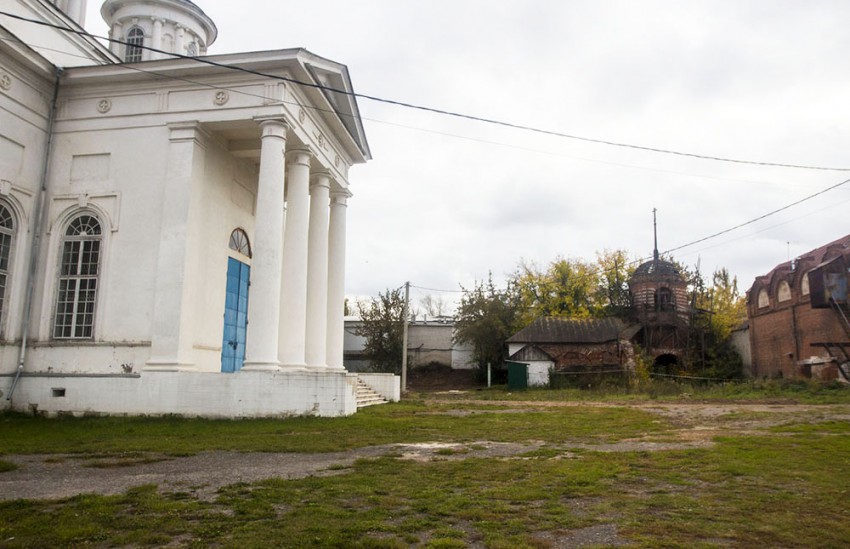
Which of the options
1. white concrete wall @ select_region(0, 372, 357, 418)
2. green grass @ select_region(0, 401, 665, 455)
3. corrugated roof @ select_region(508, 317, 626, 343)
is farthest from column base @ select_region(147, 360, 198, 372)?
corrugated roof @ select_region(508, 317, 626, 343)

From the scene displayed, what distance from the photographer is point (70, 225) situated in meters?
16.4

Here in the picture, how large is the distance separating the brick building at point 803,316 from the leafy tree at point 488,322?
14.1m

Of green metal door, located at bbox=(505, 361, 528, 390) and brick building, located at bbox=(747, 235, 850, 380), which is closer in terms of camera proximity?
brick building, located at bbox=(747, 235, 850, 380)

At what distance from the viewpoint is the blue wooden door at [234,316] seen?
60.3ft

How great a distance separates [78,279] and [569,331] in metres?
26.1

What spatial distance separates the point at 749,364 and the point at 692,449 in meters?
31.4

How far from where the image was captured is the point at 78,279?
Result: 52.5 feet

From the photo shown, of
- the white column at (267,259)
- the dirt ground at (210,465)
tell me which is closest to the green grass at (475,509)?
the dirt ground at (210,465)

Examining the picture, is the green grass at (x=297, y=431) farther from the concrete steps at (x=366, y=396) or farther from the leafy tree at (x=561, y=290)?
the leafy tree at (x=561, y=290)

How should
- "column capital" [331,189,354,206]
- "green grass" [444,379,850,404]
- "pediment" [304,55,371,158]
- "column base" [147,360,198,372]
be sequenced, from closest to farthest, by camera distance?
"column base" [147,360,198,372], "pediment" [304,55,371,158], "column capital" [331,189,354,206], "green grass" [444,379,850,404]

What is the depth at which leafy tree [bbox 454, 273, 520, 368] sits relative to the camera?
132 feet

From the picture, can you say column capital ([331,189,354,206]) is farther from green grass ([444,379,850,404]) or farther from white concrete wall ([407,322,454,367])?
white concrete wall ([407,322,454,367])

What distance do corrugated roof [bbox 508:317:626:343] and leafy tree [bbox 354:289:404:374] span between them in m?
8.29

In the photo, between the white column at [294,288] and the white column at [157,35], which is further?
the white column at [157,35]
